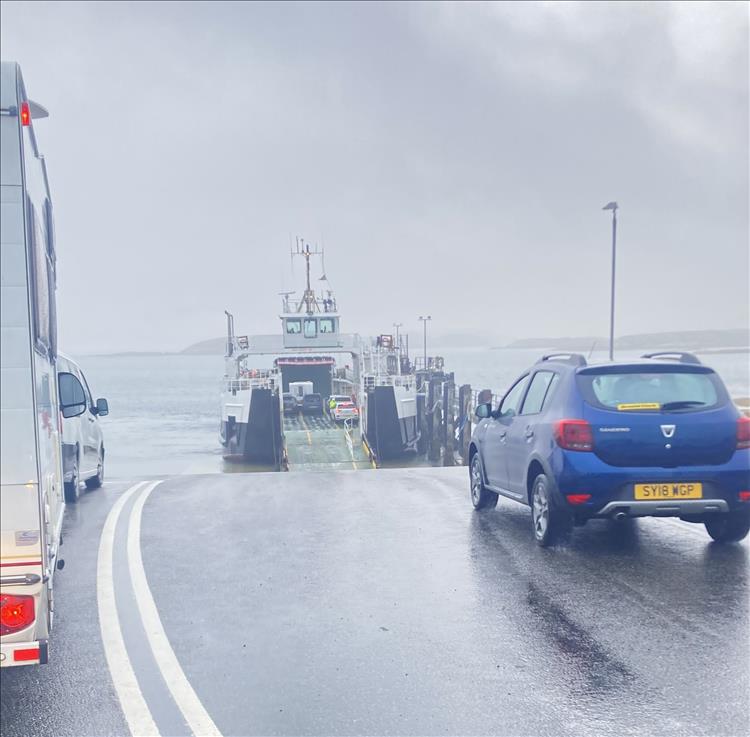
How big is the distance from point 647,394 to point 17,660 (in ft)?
16.9

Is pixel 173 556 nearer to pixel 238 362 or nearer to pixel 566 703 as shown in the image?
pixel 566 703

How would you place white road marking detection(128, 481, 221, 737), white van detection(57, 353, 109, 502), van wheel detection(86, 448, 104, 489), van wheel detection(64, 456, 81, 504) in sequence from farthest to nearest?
van wheel detection(86, 448, 104, 489)
van wheel detection(64, 456, 81, 504)
white van detection(57, 353, 109, 502)
white road marking detection(128, 481, 221, 737)

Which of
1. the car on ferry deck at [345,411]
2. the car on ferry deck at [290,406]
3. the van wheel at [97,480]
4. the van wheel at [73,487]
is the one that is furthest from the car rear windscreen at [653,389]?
the car on ferry deck at [290,406]

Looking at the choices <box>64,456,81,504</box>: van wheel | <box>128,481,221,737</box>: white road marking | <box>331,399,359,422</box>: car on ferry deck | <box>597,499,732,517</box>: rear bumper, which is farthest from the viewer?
<box>331,399,359,422</box>: car on ferry deck

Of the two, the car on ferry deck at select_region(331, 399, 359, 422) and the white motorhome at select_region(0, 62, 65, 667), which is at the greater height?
the white motorhome at select_region(0, 62, 65, 667)

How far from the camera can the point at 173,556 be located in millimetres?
7320

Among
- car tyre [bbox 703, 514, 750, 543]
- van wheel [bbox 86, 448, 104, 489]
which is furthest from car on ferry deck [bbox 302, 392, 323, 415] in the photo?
car tyre [bbox 703, 514, 750, 543]

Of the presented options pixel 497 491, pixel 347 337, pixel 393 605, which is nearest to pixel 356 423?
pixel 347 337

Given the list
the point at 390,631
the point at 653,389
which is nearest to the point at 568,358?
the point at 653,389

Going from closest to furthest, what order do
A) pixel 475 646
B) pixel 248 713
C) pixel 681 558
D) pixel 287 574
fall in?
pixel 248 713 < pixel 475 646 < pixel 287 574 < pixel 681 558

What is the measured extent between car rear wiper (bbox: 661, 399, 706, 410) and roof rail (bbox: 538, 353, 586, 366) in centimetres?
77

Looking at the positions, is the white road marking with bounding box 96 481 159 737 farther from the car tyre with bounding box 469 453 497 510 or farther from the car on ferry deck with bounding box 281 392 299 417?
the car on ferry deck with bounding box 281 392 299 417

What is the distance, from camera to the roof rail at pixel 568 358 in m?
7.34

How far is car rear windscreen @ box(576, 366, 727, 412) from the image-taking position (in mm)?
6941
